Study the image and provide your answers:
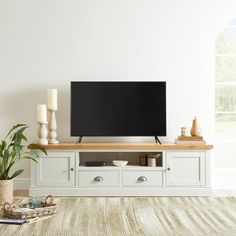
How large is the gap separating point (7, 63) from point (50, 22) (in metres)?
0.70

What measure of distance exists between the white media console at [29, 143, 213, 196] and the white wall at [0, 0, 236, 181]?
52cm

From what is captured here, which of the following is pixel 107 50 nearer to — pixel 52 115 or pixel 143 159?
pixel 52 115

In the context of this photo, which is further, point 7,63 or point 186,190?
point 7,63

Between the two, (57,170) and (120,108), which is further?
(120,108)

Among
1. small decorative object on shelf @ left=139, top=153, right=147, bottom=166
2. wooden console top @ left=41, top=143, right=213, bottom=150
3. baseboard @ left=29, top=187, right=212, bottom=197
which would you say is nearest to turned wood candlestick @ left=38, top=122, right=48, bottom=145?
wooden console top @ left=41, top=143, right=213, bottom=150

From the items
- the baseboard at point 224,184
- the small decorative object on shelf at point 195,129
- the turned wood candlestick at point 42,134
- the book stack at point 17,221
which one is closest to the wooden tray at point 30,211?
the book stack at point 17,221

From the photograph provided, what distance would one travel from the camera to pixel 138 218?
182 inches

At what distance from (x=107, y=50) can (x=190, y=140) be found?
4.74ft

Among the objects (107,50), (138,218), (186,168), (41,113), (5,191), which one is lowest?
(138,218)

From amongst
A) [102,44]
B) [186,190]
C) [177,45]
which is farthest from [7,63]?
[186,190]

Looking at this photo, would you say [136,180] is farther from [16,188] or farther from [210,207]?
[16,188]

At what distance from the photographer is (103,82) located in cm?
591

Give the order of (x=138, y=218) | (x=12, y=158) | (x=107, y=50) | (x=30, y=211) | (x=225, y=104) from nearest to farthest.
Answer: (x=30, y=211) → (x=138, y=218) → (x=12, y=158) → (x=107, y=50) → (x=225, y=104)

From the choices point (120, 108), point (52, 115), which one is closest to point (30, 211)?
point (52, 115)
